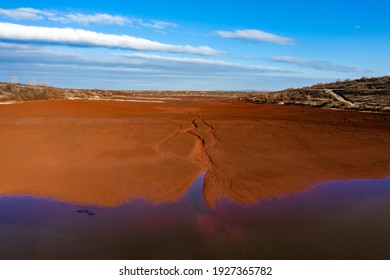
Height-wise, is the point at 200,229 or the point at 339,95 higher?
the point at 339,95

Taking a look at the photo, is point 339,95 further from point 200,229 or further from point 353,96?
point 200,229

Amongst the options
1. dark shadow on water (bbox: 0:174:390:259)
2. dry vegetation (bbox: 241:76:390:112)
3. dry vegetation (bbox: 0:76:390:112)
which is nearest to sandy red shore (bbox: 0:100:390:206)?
dark shadow on water (bbox: 0:174:390:259)

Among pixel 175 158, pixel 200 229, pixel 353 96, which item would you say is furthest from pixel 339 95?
pixel 200 229

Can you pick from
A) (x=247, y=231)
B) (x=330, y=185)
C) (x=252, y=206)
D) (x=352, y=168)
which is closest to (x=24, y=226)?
(x=247, y=231)

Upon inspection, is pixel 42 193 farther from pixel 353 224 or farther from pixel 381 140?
pixel 381 140

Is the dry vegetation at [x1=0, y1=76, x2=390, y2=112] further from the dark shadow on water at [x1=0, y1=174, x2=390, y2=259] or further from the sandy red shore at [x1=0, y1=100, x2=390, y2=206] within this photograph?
the dark shadow on water at [x1=0, y1=174, x2=390, y2=259]

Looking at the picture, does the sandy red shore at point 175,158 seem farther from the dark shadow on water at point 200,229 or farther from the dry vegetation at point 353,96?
the dry vegetation at point 353,96
